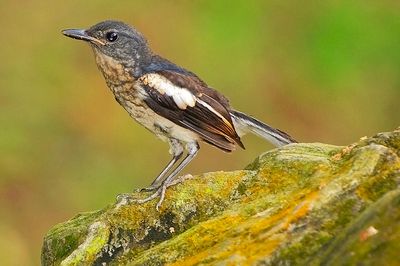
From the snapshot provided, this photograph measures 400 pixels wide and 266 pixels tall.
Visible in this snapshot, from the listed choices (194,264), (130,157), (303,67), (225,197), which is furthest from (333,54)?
(194,264)

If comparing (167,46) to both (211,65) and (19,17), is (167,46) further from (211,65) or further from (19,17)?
(19,17)

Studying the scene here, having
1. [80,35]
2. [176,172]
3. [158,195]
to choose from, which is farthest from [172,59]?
[158,195]

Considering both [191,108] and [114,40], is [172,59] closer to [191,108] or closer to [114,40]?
[114,40]

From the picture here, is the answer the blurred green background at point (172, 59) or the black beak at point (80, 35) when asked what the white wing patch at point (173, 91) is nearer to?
the black beak at point (80, 35)

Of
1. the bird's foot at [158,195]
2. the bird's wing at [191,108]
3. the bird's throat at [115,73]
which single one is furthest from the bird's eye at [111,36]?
the bird's foot at [158,195]

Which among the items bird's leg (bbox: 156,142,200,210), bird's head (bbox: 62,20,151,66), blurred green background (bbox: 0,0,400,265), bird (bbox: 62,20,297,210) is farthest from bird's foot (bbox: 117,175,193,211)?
blurred green background (bbox: 0,0,400,265)

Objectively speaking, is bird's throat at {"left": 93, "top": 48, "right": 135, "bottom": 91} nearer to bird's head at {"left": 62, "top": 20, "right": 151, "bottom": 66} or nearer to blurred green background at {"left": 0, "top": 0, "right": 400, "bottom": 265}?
bird's head at {"left": 62, "top": 20, "right": 151, "bottom": 66}
